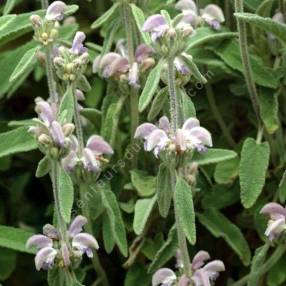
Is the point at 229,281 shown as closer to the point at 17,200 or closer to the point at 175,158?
the point at 175,158

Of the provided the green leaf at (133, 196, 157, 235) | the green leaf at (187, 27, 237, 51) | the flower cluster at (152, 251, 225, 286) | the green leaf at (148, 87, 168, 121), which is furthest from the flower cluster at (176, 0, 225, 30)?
the flower cluster at (152, 251, 225, 286)

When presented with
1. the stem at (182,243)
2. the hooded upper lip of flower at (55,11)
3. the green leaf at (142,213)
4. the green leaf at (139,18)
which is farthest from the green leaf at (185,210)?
the hooded upper lip of flower at (55,11)

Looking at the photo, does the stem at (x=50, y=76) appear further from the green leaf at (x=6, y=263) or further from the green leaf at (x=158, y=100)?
the green leaf at (x=6, y=263)

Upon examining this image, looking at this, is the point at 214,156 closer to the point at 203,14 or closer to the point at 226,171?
the point at 226,171

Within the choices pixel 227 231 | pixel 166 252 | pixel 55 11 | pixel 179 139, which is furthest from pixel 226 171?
pixel 55 11

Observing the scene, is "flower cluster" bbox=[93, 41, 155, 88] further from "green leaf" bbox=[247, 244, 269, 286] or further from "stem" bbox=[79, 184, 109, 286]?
"green leaf" bbox=[247, 244, 269, 286]
